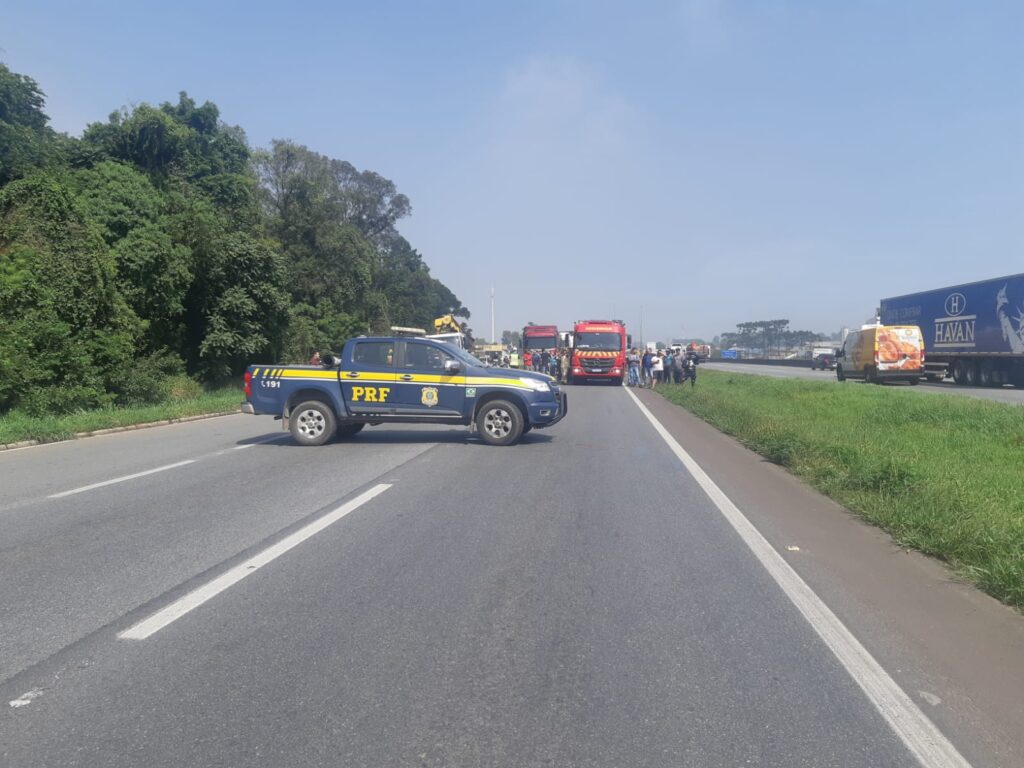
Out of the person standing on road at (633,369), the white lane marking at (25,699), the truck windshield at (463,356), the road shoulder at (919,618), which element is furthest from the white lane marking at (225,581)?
the person standing on road at (633,369)

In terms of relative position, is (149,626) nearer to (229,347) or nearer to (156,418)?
(156,418)

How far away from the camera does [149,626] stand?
5379mm

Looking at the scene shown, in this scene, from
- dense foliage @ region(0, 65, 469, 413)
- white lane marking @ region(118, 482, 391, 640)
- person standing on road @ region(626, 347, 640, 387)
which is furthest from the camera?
person standing on road @ region(626, 347, 640, 387)

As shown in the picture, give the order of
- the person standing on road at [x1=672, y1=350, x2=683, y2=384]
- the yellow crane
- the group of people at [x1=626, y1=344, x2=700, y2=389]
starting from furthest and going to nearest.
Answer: the yellow crane < the person standing on road at [x1=672, y1=350, x2=683, y2=384] < the group of people at [x1=626, y1=344, x2=700, y2=389]

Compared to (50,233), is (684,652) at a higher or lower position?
lower

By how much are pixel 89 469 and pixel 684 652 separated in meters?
10.5

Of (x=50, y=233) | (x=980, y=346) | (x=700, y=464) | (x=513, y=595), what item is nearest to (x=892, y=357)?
(x=980, y=346)

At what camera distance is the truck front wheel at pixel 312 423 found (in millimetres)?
14555

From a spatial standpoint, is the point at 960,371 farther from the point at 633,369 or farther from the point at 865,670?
the point at 865,670

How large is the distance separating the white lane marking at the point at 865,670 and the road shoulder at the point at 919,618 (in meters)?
0.07

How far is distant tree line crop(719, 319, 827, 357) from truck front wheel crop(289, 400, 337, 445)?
14516 cm

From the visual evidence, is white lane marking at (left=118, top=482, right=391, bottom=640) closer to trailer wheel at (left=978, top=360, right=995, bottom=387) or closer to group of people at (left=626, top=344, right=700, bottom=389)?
group of people at (left=626, top=344, right=700, bottom=389)

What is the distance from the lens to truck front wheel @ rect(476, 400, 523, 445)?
14.4m

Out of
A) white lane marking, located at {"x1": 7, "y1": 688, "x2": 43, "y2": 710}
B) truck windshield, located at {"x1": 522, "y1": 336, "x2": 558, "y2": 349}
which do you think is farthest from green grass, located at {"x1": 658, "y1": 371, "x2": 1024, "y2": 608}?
truck windshield, located at {"x1": 522, "y1": 336, "x2": 558, "y2": 349}
